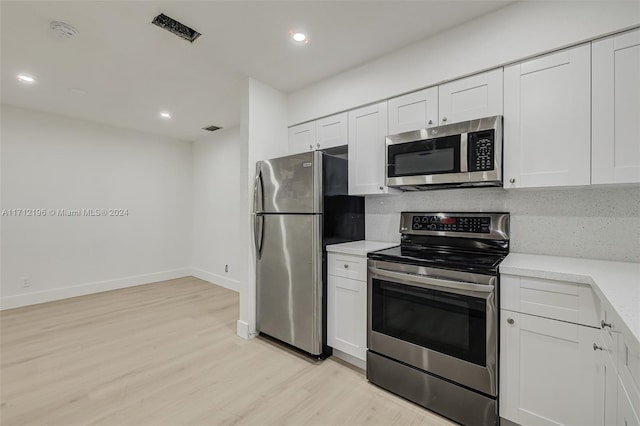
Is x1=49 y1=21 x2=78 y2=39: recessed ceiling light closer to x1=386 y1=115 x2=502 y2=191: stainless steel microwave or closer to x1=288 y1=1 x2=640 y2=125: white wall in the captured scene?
x1=288 y1=1 x2=640 y2=125: white wall

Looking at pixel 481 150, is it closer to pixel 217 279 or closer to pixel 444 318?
pixel 444 318

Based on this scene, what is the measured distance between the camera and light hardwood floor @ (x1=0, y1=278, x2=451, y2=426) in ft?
5.95

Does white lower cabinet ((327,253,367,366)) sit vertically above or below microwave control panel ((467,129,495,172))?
below

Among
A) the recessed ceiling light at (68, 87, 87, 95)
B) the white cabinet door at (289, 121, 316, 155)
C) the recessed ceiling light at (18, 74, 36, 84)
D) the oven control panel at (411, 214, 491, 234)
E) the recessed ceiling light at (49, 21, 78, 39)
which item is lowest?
the oven control panel at (411, 214, 491, 234)

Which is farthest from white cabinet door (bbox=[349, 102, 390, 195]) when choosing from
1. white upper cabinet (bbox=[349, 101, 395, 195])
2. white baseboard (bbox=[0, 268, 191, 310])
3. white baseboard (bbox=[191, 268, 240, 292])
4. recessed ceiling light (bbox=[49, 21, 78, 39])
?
white baseboard (bbox=[0, 268, 191, 310])

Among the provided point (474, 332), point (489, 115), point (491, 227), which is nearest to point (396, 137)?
point (489, 115)

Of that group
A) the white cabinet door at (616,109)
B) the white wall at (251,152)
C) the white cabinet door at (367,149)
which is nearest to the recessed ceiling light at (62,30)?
the white wall at (251,152)

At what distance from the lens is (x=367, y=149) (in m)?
2.62

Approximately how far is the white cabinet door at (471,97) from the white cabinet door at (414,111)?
6 cm

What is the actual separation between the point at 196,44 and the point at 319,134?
1.30 m

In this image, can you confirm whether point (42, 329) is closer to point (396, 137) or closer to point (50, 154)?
point (50, 154)

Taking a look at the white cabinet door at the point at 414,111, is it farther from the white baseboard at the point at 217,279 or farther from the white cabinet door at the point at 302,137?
the white baseboard at the point at 217,279

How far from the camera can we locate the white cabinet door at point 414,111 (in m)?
2.22

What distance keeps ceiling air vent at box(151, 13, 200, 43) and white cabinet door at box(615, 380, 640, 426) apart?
3.06m
